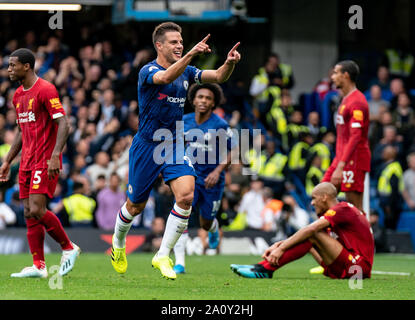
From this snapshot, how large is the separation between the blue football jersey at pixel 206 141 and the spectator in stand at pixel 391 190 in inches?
281

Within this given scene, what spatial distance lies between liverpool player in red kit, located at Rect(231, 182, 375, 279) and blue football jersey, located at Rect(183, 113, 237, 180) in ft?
7.13

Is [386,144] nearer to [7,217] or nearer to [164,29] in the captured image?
[7,217]

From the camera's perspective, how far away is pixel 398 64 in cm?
2270

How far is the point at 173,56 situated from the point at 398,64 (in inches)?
573

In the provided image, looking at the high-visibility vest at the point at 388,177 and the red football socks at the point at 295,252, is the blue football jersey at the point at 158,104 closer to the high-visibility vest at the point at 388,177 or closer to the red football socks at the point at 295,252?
the red football socks at the point at 295,252

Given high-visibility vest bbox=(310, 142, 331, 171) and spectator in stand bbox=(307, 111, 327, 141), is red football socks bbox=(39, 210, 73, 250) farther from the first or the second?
spectator in stand bbox=(307, 111, 327, 141)

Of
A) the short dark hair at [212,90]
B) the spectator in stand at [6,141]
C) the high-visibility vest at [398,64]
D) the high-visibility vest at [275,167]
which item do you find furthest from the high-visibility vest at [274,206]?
the short dark hair at [212,90]

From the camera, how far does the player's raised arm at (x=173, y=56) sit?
828 centimetres

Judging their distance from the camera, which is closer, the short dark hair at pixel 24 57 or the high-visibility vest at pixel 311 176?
the short dark hair at pixel 24 57

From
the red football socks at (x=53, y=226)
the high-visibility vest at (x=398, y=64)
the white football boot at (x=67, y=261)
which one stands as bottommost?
the white football boot at (x=67, y=261)
